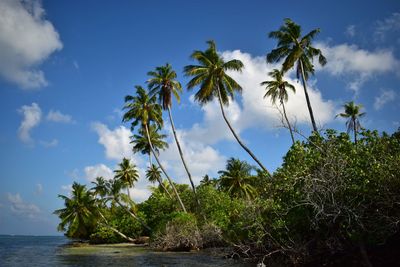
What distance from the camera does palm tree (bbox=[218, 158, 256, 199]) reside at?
41312 mm

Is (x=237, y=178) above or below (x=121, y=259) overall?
above

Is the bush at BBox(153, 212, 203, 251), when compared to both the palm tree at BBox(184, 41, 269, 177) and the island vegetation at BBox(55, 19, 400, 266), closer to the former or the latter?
the island vegetation at BBox(55, 19, 400, 266)

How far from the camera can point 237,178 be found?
136ft

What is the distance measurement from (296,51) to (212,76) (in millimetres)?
6654

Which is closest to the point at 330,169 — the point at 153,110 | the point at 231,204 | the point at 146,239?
the point at 231,204

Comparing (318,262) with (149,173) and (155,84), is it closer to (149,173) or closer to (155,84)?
(155,84)

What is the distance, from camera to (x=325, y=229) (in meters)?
12.8

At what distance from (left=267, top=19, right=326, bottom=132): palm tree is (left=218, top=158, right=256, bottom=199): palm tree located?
17.3 meters

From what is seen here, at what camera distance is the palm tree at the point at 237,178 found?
136 ft

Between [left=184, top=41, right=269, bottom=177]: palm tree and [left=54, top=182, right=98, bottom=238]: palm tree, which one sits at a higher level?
[left=184, top=41, right=269, bottom=177]: palm tree

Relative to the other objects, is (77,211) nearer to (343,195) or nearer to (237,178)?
(237,178)

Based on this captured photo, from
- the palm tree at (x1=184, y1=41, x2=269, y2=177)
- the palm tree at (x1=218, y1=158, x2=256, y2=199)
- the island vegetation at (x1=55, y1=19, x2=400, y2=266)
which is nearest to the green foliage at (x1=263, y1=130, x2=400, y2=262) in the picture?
the island vegetation at (x1=55, y1=19, x2=400, y2=266)

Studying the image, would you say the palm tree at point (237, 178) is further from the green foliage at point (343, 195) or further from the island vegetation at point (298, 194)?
the green foliage at point (343, 195)

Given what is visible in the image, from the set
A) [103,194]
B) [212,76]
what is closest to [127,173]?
[103,194]
